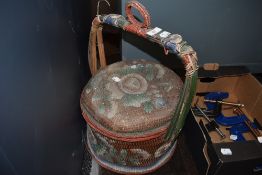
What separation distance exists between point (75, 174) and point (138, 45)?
0.80m

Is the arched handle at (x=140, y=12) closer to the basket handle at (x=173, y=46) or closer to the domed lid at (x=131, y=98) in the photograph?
the basket handle at (x=173, y=46)

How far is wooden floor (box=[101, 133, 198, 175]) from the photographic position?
1461 mm

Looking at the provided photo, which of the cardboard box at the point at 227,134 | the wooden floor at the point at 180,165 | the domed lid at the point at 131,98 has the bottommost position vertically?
the wooden floor at the point at 180,165

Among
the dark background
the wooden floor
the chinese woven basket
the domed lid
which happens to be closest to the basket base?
the chinese woven basket

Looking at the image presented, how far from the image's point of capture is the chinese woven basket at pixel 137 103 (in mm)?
1008

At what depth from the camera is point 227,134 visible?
150cm

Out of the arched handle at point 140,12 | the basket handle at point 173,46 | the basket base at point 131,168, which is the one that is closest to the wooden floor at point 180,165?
the basket base at point 131,168

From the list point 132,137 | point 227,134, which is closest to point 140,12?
point 132,137

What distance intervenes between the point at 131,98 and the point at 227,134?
2.47 feet

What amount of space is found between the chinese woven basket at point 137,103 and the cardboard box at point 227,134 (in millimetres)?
219

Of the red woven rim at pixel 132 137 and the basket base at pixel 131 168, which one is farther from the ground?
the red woven rim at pixel 132 137

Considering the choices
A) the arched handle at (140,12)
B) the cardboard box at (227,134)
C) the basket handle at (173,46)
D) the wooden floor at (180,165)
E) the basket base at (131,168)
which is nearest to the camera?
the basket handle at (173,46)

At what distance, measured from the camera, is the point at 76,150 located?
4.36 ft

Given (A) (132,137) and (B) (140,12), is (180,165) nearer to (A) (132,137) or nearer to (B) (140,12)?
(A) (132,137)
